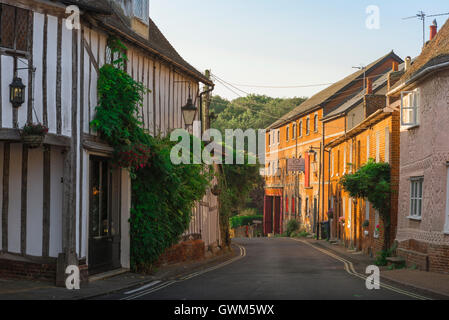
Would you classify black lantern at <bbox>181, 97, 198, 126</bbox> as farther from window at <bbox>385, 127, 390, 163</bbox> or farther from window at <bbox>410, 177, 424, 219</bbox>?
window at <bbox>385, 127, 390, 163</bbox>

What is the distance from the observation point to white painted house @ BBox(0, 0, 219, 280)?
11664 mm

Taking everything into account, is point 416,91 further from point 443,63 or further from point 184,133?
point 184,133

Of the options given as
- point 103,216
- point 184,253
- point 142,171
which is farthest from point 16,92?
point 184,253

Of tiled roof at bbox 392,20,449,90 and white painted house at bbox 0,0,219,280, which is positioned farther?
tiled roof at bbox 392,20,449,90

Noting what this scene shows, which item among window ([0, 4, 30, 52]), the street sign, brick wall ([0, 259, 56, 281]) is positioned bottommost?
brick wall ([0, 259, 56, 281])

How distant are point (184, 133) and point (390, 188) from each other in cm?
783

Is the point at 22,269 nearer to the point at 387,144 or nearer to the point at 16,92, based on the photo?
the point at 16,92

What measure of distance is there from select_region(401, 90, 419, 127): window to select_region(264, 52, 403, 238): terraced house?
587 inches

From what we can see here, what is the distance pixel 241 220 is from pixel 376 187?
40093mm

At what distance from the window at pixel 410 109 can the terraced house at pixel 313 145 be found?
1490 centimetres

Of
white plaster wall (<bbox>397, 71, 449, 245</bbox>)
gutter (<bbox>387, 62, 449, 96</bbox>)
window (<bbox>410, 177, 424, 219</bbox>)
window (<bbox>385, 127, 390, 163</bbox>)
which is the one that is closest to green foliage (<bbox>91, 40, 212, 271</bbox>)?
white plaster wall (<bbox>397, 71, 449, 245</bbox>)

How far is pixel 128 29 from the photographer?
15.7 metres

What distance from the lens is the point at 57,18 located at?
40.4 feet
